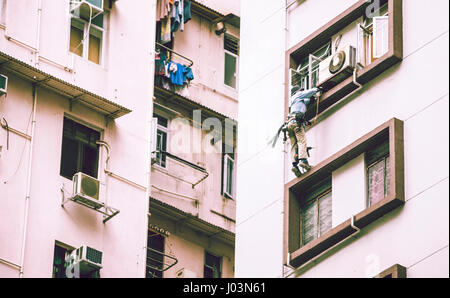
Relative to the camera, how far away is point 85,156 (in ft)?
120

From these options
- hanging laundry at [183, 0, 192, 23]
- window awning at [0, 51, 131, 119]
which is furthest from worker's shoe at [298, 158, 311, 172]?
hanging laundry at [183, 0, 192, 23]

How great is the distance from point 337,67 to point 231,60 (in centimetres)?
1190

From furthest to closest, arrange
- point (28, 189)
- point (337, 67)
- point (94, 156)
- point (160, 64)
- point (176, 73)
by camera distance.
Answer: point (176, 73), point (160, 64), point (94, 156), point (28, 189), point (337, 67)

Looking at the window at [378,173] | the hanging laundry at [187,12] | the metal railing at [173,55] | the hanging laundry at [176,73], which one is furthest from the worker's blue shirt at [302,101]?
the hanging laundry at [187,12]

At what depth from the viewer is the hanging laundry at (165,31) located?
41.3 meters

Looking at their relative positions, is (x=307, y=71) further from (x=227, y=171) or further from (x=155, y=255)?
(x=227, y=171)

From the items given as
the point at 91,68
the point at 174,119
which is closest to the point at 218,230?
the point at 174,119

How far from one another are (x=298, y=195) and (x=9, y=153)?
667 centimetres

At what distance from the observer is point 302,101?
32500mm

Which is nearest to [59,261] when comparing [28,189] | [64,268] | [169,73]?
[64,268]

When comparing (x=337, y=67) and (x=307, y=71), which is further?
(x=307, y=71)

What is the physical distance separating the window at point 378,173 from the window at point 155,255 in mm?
Answer: 9283

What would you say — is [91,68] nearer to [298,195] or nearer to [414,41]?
[298,195]

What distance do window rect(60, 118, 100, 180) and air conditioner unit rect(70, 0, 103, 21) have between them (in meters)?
2.69
